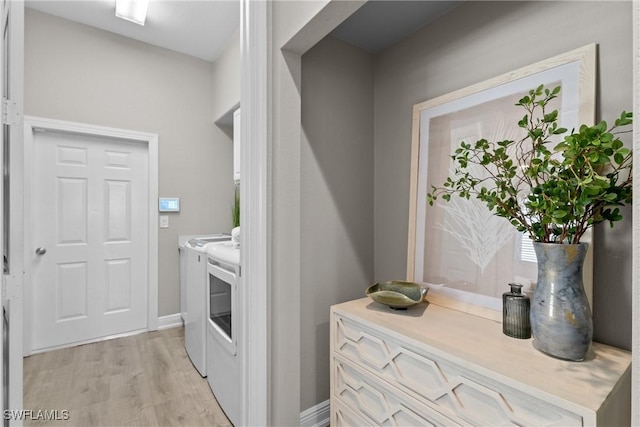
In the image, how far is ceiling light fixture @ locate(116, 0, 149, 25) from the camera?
2390mm

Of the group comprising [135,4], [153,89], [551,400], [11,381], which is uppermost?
[135,4]

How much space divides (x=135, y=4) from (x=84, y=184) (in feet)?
5.17

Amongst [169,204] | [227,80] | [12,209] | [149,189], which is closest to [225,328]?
[12,209]

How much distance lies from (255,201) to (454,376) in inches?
40.7

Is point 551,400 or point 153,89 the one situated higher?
point 153,89

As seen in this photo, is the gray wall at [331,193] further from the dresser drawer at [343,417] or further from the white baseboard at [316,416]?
the dresser drawer at [343,417]

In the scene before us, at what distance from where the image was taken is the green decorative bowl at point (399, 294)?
135 cm

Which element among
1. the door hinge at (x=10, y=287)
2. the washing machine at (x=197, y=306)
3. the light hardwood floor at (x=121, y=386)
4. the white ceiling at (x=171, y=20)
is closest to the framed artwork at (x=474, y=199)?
the washing machine at (x=197, y=306)

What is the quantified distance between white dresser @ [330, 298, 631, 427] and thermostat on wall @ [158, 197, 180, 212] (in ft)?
7.51

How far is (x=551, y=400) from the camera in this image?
0.76 m

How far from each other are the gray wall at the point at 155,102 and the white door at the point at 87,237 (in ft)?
0.67

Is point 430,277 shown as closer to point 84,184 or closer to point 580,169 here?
point 580,169

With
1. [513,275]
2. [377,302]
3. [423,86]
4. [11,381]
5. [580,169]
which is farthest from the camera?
[423,86]

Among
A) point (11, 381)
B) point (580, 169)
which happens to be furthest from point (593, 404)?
point (11, 381)
